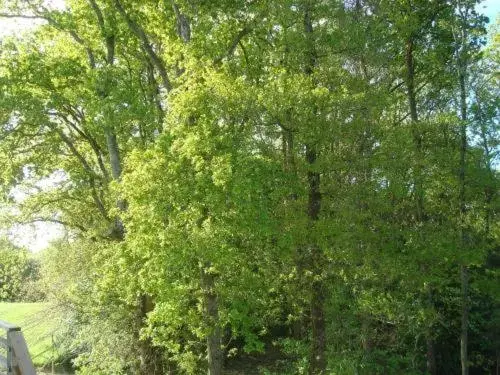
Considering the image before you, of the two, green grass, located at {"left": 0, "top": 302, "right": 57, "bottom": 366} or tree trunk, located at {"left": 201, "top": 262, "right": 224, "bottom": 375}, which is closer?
tree trunk, located at {"left": 201, "top": 262, "right": 224, "bottom": 375}

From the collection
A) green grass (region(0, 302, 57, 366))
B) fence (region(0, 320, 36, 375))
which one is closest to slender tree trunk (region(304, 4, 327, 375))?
fence (region(0, 320, 36, 375))

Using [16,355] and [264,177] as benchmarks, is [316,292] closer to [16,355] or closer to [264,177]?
[264,177]

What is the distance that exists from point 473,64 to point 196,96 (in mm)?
9853

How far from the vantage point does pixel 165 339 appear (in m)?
11.5

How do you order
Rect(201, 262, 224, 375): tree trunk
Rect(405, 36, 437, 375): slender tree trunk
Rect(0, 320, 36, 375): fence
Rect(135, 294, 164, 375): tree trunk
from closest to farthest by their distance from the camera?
Rect(0, 320, 36, 375): fence
Rect(201, 262, 224, 375): tree trunk
Rect(405, 36, 437, 375): slender tree trunk
Rect(135, 294, 164, 375): tree trunk

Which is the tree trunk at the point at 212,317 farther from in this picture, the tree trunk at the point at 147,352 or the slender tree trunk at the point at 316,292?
the tree trunk at the point at 147,352

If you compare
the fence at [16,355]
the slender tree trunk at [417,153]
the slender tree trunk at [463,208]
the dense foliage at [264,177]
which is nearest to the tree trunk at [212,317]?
the dense foliage at [264,177]

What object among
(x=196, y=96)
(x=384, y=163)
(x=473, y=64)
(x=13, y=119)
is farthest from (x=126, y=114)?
(x=473, y=64)

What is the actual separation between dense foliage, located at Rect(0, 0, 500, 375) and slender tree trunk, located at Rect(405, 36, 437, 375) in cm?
8

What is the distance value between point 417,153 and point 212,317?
619 centimetres

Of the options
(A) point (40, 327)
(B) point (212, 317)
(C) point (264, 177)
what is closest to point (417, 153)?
(C) point (264, 177)

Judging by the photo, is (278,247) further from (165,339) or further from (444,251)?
(444,251)

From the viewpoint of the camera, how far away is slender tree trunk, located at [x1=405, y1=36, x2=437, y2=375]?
12610 millimetres

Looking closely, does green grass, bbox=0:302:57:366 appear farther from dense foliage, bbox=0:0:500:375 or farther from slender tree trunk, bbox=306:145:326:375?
slender tree trunk, bbox=306:145:326:375
